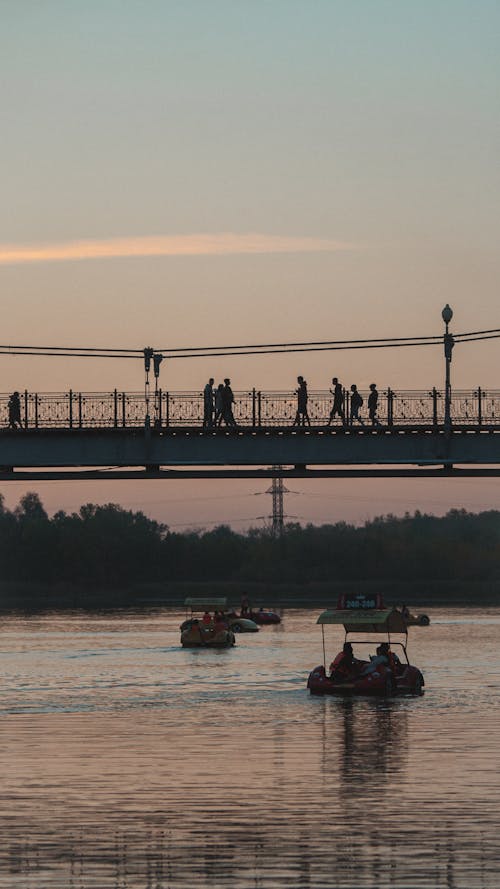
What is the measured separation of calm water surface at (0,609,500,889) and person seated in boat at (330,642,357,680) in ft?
3.45

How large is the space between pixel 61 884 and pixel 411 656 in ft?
230

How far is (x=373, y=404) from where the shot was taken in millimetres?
69062

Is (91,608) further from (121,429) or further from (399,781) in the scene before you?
(399,781)

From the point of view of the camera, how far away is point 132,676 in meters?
77.4

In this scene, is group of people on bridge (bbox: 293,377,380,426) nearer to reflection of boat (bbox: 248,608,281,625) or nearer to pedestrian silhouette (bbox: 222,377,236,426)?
pedestrian silhouette (bbox: 222,377,236,426)

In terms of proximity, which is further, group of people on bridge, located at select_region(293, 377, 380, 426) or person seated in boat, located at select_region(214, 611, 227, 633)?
person seated in boat, located at select_region(214, 611, 227, 633)

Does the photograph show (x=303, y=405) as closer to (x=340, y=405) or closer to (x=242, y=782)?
(x=340, y=405)

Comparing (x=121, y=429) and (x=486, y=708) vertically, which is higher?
(x=121, y=429)

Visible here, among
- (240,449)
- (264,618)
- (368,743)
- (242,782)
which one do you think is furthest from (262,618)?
(242,782)

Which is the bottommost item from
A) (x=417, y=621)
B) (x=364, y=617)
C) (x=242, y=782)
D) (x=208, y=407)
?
(x=417, y=621)

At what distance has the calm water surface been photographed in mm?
27327

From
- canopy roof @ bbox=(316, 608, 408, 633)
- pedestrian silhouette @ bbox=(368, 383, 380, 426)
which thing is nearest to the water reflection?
canopy roof @ bbox=(316, 608, 408, 633)

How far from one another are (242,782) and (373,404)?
3252 centimetres

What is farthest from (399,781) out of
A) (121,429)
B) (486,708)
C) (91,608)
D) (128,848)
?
(91,608)
